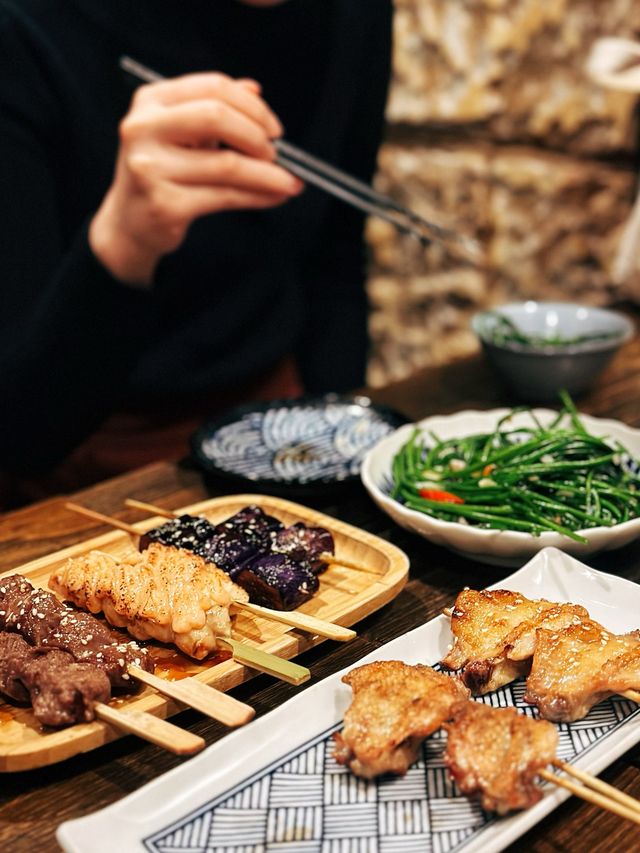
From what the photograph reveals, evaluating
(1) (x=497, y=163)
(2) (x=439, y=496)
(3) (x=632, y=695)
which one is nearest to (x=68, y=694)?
(3) (x=632, y=695)

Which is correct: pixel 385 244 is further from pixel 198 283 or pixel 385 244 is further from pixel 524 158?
pixel 198 283

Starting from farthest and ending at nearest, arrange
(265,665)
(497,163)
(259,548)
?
(497,163), (259,548), (265,665)

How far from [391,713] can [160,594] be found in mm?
477

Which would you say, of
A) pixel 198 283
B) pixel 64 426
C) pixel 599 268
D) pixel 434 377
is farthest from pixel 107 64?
pixel 599 268

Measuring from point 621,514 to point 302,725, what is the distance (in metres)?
0.93

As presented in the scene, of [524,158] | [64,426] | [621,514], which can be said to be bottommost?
[64,426]

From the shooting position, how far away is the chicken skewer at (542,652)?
51.8 inches

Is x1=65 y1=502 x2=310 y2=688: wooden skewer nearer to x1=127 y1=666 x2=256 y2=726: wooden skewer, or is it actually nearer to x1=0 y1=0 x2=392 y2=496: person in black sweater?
x1=127 y1=666 x2=256 y2=726: wooden skewer

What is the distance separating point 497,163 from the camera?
458 cm

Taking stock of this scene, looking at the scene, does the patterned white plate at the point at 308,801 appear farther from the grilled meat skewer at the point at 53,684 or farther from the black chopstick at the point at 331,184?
the black chopstick at the point at 331,184

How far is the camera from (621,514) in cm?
190

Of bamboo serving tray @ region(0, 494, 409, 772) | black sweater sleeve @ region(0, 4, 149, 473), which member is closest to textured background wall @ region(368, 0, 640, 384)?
black sweater sleeve @ region(0, 4, 149, 473)

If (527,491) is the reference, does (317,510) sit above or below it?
below

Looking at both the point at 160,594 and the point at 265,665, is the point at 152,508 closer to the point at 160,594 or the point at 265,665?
the point at 160,594
